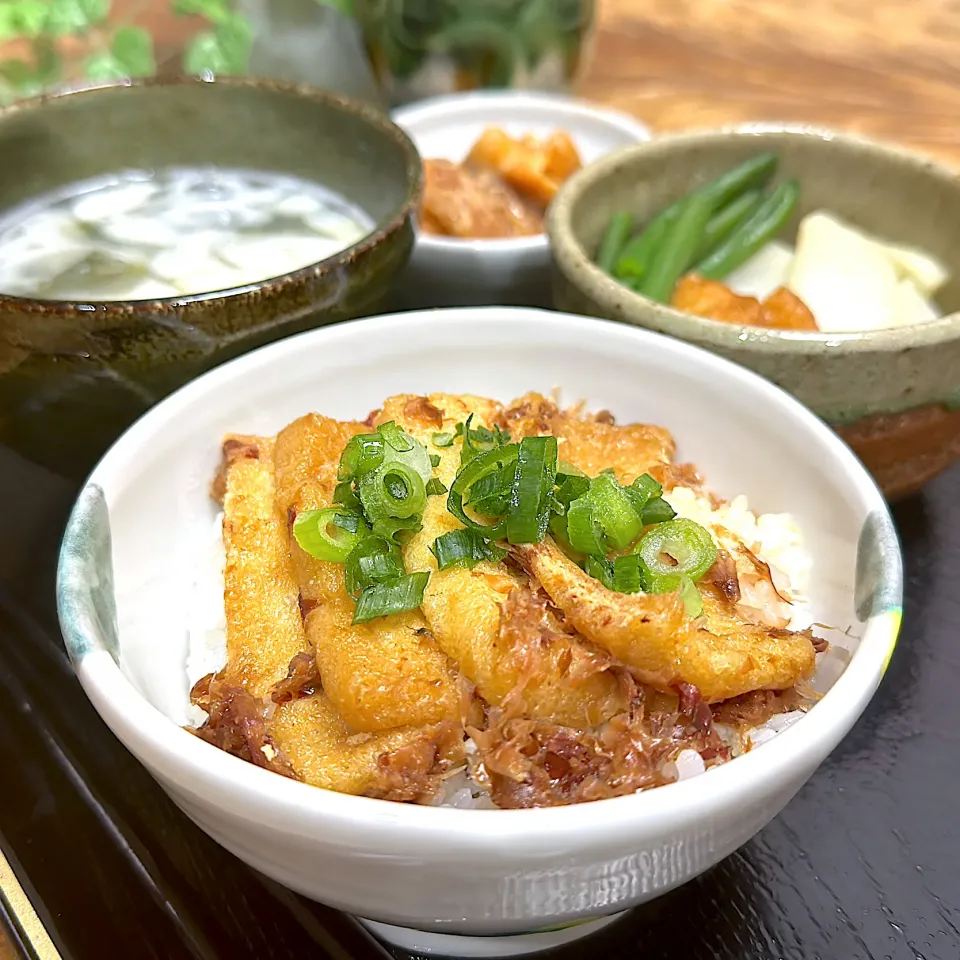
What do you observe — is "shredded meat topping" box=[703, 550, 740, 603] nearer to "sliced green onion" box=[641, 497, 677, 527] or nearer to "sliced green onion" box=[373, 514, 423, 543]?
"sliced green onion" box=[641, 497, 677, 527]

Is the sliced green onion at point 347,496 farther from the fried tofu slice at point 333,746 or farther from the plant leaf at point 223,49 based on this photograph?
the plant leaf at point 223,49

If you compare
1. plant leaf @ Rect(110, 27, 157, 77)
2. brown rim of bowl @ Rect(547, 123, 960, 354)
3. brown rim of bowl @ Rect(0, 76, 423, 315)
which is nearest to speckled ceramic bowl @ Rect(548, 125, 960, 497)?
brown rim of bowl @ Rect(547, 123, 960, 354)

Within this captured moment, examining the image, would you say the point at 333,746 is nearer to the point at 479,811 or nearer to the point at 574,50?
the point at 479,811

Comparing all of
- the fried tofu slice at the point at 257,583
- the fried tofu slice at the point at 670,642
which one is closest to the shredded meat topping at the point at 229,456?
the fried tofu slice at the point at 257,583

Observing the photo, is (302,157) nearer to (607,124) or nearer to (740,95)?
(607,124)

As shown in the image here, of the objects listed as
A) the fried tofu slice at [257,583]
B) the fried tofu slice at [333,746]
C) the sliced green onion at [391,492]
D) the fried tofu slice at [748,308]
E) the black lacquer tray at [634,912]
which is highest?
the sliced green onion at [391,492]

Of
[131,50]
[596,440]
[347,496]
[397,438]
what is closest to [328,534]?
[347,496]
